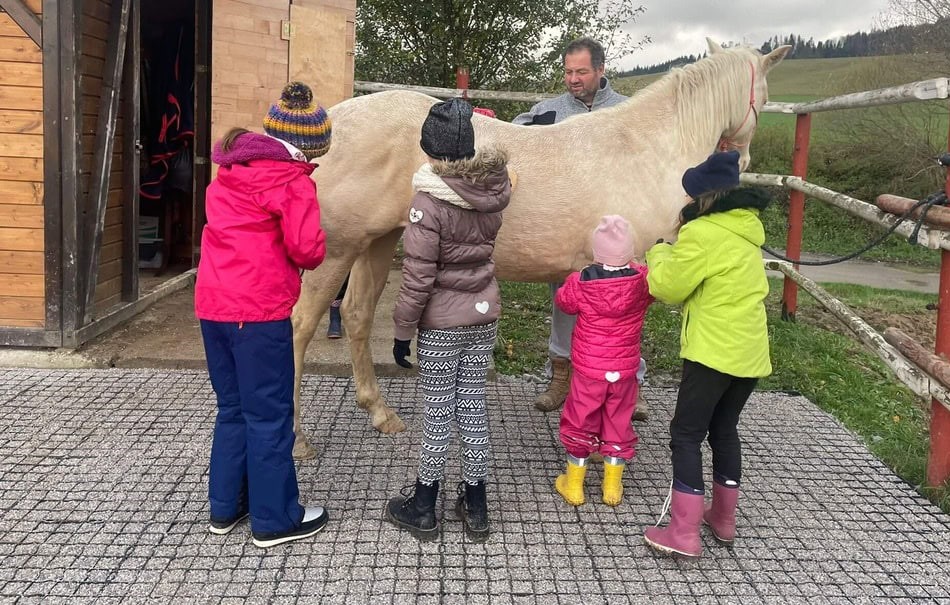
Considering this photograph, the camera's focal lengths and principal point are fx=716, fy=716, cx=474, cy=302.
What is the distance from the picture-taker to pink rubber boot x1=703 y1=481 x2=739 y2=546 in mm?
2881

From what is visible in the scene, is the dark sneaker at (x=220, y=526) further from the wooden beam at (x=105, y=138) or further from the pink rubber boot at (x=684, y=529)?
the wooden beam at (x=105, y=138)

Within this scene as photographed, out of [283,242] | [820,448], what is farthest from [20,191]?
[820,448]

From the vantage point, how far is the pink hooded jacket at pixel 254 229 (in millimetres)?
2555

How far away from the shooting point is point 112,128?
5.04 metres

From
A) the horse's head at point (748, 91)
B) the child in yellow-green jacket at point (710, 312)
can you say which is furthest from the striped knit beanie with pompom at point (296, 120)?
the horse's head at point (748, 91)

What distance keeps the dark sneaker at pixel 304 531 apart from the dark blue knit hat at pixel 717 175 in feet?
6.36

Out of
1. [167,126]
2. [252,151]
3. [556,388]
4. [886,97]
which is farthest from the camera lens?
[167,126]

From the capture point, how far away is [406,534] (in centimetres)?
287

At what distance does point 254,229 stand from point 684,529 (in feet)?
6.49

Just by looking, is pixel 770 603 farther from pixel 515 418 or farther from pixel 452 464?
pixel 515 418

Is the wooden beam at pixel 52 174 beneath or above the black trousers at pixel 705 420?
above

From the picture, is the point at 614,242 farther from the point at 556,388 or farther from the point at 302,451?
the point at 302,451

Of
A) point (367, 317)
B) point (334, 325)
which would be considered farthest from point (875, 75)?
point (367, 317)

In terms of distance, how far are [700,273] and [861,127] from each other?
12.6 meters
